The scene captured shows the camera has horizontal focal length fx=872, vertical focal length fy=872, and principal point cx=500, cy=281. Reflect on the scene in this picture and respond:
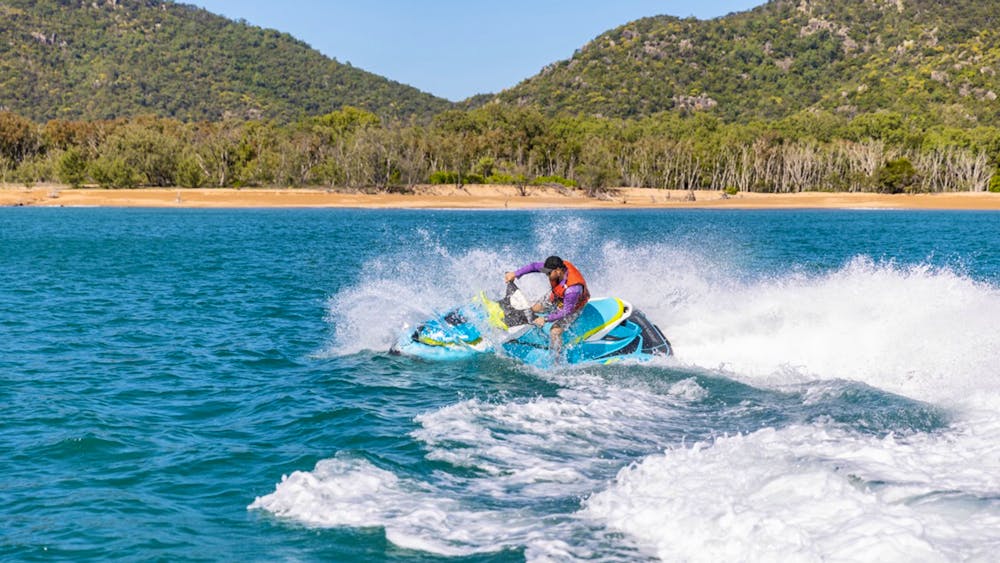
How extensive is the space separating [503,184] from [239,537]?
113 meters

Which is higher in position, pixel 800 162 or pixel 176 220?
pixel 800 162

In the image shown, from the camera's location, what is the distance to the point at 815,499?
26.6ft

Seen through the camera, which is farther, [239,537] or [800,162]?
[800,162]

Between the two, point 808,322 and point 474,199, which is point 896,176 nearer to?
point 474,199

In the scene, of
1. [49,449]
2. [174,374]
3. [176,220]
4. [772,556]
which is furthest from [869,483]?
[176,220]

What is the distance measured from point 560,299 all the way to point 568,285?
1.56 feet

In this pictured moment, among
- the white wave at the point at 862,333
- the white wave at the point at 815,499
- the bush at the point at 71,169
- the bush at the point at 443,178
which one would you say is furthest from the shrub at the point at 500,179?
the white wave at the point at 815,499

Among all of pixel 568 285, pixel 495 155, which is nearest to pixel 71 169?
pixel 495 155

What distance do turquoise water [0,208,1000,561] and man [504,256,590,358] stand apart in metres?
0.83

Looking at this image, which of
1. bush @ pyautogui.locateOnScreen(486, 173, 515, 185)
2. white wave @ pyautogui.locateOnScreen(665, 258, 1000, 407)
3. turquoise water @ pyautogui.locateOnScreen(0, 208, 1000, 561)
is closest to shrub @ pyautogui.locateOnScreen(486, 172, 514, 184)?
bush @ pyautogui.locateOnScreen(486, 173, 515, 185)

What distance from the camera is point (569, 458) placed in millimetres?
10305

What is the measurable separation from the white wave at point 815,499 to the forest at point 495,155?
103022 millimetres

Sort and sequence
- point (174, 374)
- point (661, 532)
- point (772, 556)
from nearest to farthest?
1. point (772, 556)
2. point (661, 532)
3. point (174, 374)

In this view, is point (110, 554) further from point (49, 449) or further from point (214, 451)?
point (49, 449)
